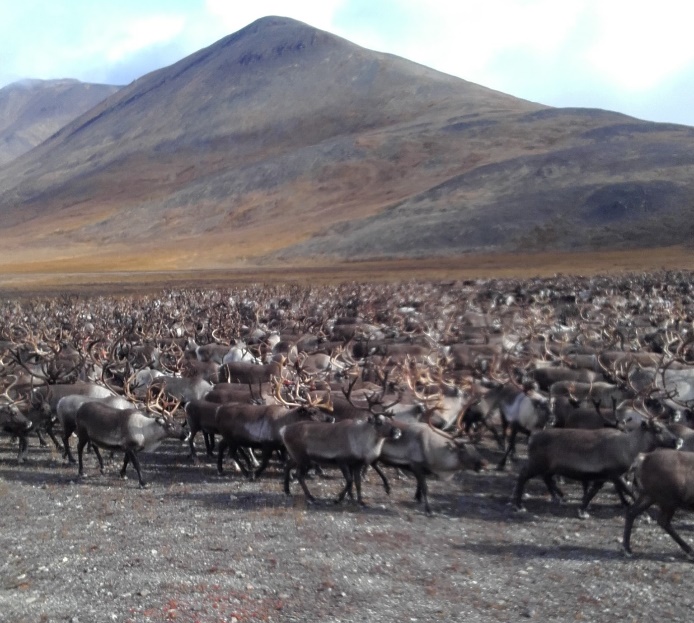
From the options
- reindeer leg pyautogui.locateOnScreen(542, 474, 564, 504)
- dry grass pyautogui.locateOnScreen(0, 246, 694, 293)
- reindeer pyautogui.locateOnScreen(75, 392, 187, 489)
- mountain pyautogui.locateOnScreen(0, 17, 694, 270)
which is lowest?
reindeer leg pyautogui.locateOnScreen(542, 474, 564, 504)

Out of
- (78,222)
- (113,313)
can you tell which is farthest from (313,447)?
(78,222)

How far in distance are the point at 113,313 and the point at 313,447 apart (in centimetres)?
1912

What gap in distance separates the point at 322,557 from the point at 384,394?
15.5ft

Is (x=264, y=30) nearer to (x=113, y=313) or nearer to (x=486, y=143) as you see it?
(x=486, y=143)

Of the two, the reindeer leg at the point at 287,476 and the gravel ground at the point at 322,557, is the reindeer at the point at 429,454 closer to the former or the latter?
the gravel ground at the point at 322,557

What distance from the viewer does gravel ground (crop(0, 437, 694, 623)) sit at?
24.6ft

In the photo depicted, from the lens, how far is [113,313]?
28.4m

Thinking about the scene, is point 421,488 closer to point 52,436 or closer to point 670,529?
point 670,529

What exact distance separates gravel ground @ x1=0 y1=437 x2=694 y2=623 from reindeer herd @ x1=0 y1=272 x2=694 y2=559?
456 mm

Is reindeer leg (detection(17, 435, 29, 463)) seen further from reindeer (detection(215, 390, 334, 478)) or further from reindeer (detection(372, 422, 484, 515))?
reindeer (detection(372, 422, 484, 515))

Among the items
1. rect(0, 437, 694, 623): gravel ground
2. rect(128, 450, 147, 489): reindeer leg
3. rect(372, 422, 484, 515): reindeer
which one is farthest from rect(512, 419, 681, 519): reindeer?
rect(128, 450, 147, 489): reindeer leg

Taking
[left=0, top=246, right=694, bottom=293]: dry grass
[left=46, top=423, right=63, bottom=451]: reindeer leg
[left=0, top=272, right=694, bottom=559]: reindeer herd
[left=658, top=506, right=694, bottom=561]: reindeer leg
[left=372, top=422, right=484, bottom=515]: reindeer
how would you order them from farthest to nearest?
[left=0, top=246, right=694, bottom=293]: dry grass < [left=46, top=423, right=63, bottom=451]: reindeer leg < [left=372, top=422, right=484, bottom=515]: reindeer < [left=0, top=272, right=694, bottom=559]: reindeer herd < [left=658, top=506, right=694, bottom=561]: reindeer leg

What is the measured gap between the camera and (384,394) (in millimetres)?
13070

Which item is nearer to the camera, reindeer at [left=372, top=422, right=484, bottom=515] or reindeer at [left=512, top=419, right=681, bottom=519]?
reindeer at [left=512, top=419, right=681, bottom=519]
